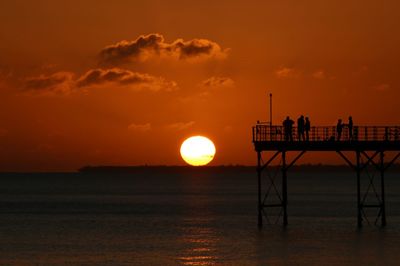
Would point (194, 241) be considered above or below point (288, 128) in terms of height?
below

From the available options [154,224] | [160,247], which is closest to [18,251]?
[160,247]

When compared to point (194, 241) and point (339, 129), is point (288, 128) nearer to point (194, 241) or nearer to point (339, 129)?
point (339, 129)

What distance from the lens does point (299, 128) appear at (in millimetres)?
65688

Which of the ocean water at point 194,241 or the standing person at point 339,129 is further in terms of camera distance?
the standing person at point 339,129

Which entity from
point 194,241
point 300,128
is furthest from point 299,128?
point 194,241

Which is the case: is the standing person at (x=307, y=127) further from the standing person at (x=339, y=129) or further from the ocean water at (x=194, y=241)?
the ocean water at (x=194, y=241)

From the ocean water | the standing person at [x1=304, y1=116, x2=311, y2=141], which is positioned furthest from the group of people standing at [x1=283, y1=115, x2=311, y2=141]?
the ocean water

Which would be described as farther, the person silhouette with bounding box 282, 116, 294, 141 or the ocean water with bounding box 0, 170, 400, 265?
the person silhouette with bounding box 282, 116, 294, 141

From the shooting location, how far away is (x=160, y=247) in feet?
199

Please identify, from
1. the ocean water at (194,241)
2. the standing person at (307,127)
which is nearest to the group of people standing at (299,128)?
the standing person at (307,127)

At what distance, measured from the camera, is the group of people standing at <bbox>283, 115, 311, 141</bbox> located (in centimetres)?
6569

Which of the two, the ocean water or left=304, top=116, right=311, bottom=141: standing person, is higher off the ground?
left=304, top=116, right=311, bottom=141: standing person

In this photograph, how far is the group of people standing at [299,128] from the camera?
216 feet

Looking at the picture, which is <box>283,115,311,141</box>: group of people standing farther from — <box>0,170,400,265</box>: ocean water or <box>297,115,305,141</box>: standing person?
<box>0,170,400,265</box>: ocean water
